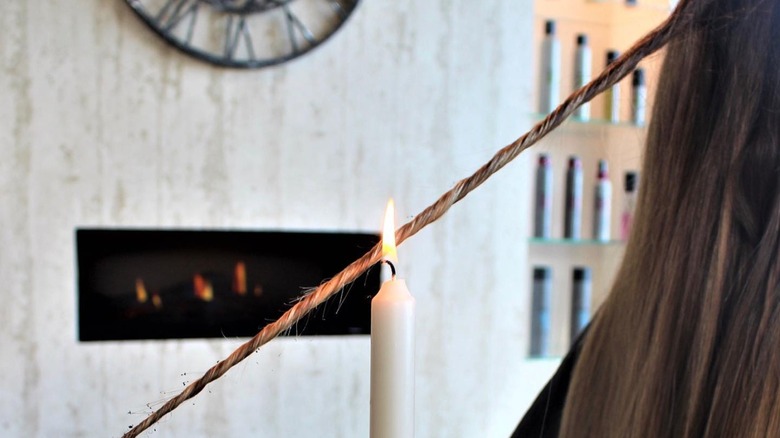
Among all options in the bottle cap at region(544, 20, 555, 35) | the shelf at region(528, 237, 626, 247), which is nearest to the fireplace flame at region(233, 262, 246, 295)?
the shelf at region(528, 237, 626, 247)

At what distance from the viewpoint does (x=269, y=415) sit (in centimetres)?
153

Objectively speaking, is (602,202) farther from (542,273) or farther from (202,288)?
(202,288)

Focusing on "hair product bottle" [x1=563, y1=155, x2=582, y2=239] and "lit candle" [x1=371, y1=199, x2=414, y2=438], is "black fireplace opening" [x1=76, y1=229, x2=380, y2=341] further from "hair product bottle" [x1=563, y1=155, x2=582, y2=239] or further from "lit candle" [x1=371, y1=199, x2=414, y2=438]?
"lit candle" [x1=371, y1=199, x2=414, y2=438]

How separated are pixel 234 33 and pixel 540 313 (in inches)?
39.5

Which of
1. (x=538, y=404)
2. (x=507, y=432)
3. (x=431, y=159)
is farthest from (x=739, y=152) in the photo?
(x=507, y=432)

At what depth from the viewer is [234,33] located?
1463 millimetres

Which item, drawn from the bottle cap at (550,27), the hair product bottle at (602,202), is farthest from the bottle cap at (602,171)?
the bottle cap at (550,27)

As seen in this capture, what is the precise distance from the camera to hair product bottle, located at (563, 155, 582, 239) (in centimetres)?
171

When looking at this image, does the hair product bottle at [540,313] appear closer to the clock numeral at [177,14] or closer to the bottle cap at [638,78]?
the bottle cap at [638,78]

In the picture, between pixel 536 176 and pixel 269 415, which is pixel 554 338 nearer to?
pixel 536 176

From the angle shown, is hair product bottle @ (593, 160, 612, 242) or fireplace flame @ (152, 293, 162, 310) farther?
hair product bottle @ (593, 160, 612, 242)

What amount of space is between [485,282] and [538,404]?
4.05 ft

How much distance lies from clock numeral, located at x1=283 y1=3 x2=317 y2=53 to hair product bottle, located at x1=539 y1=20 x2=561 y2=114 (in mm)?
585

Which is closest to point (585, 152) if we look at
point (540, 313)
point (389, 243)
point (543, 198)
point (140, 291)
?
point (543, 198)
